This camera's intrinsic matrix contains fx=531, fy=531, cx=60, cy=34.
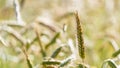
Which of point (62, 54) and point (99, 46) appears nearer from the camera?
point (62, 54)

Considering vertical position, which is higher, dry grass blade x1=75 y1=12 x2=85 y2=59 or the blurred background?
dry grass blade x1=75 y1=12 x2=85 y2=59

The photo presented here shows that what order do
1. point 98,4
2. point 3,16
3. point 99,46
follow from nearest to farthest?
point 99,46, point 3,16, point 98,4

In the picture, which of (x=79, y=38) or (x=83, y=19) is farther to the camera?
(x=83, y=19)

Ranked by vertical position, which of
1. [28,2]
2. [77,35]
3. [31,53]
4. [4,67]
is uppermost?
[77,35]

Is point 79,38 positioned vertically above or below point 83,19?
above

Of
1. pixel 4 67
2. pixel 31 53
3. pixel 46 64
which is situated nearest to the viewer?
pixel 46 64

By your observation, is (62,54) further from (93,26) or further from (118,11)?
(118,11)

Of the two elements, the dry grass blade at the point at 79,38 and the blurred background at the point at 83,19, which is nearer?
the dry grass blade at the point at 79,38

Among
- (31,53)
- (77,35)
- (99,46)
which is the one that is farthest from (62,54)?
(99,46)

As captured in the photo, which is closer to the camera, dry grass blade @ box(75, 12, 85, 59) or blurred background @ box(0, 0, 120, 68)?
dry grass blade @ box(75, 12, 85, 59)

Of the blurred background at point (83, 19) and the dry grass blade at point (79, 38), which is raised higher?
the dry grass blade at point (79, 38)

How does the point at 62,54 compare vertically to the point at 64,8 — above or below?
above
